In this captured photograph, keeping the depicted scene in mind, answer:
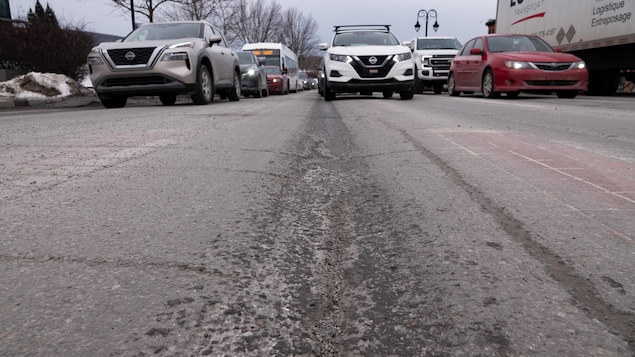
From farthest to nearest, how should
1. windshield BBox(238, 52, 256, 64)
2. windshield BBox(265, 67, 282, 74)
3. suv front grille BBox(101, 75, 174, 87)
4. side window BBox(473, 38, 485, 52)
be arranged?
windshield BBox(265, 67, 282, 74), windshield BBox(238, 52, 256, 64), side window BBox(473, 38, 485, 52), suv front grille BBox(101, 75, 174, 87)

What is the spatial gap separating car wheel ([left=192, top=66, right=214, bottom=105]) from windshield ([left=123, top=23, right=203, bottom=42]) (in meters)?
0.83

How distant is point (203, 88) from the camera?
8992 mm

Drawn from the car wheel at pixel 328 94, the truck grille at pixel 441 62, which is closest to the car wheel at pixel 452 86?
the truck grille at pixel 441 62

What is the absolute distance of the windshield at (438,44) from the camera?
16.9 meters

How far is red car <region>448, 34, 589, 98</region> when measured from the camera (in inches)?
396

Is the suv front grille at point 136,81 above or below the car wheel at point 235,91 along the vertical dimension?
above

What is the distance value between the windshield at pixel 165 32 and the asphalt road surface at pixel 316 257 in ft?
23.5

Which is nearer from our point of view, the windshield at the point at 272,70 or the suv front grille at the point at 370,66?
the suv front grille at the point at 370,66

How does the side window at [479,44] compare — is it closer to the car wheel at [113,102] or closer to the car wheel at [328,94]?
the car wheel at [328,94]

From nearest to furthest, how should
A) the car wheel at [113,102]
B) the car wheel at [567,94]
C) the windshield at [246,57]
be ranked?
the car wheel at [113,102] → the car wheel at [567,94] → the windshield at [246,57]

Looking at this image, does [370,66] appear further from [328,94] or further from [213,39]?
[213,39]

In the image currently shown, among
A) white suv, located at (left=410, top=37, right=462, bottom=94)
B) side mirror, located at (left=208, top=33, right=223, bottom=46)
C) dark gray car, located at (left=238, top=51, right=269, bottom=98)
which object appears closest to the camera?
side mirror, located at (left=208, top=33, right=223, bottom=46)

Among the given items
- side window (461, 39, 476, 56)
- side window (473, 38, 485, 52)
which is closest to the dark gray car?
side window (461, 39, 476, 56)

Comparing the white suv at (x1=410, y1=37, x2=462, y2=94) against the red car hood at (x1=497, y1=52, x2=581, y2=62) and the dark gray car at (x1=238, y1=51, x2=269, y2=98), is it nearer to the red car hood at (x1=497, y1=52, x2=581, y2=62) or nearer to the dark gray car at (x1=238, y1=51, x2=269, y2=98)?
the red car hood at (x1=497, y1=52, x2=581, y2=62)
